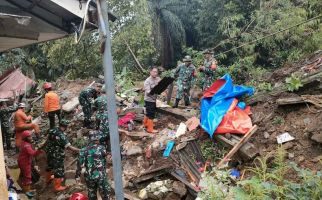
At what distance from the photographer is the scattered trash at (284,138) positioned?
7.13 meters

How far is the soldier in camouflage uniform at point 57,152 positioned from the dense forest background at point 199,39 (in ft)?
23.5

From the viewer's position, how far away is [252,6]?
18828 millimetres

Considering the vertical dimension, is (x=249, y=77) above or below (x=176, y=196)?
above

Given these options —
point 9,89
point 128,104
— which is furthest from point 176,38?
point 9,89

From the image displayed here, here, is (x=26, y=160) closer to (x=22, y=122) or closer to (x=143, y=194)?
(x=22, y=122)

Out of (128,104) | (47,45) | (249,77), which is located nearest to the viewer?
(128,104)

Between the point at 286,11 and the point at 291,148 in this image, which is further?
the point at 286,11

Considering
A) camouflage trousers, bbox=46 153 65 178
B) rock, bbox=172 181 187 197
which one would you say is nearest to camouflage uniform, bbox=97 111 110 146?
camouflage trousers, bbox=46 153 65 178

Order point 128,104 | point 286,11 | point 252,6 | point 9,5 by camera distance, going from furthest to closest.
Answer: point 252,6 → point 286,11 → point 128,104 → point 9,5

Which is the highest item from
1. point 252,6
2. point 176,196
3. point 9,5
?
point 252,6

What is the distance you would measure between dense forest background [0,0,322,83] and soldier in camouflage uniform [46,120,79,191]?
7160 millimetres

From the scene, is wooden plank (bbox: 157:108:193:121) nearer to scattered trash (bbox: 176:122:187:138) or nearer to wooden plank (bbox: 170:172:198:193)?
scattered trash (bbox: 176:122:187:138)

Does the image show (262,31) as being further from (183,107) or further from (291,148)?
(291,148)

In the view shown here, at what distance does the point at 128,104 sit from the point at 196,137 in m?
4.16
